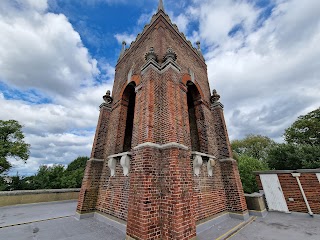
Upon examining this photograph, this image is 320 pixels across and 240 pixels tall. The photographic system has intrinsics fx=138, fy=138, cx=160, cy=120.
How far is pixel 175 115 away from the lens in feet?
14.3

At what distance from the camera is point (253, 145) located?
30.5m

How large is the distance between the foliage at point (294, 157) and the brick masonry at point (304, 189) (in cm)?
784

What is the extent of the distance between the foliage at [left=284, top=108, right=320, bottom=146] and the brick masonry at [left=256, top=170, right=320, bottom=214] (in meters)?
20.4

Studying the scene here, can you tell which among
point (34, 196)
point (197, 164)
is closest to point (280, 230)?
point (197, 164)

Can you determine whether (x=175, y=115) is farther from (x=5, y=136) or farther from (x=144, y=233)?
(x=5, y=136)

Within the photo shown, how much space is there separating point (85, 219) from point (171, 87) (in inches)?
226

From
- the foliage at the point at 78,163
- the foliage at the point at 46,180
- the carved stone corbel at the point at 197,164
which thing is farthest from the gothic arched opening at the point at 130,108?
the foliage at the point at 78,163

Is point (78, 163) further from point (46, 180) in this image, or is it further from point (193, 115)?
point (193, 115)

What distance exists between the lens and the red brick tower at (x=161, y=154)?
3400 millimetres

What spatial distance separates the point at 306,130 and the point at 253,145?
1020cm

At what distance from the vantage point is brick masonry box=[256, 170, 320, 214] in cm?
614

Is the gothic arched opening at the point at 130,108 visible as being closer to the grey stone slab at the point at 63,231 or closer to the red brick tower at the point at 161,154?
the red brick tower at the point at 161,154

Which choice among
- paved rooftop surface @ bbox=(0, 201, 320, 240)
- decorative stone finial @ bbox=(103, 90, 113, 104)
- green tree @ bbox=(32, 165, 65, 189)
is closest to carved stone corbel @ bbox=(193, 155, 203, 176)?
paved rooftop surface @ bbox=(0, 201, 320, 240)

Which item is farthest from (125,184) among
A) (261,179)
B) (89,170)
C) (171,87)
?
(261,179)
